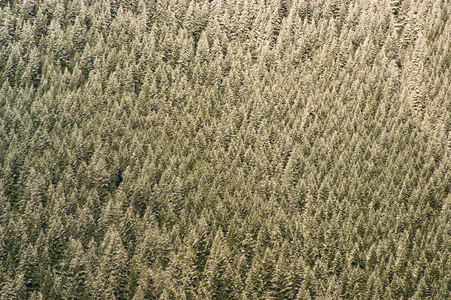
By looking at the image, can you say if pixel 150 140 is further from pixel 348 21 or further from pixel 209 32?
pixel 348 21

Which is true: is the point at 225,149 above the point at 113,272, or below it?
above

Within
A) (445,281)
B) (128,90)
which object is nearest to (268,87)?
(128,90)

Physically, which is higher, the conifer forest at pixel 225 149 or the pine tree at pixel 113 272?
the conifer forest at pixel 225 149

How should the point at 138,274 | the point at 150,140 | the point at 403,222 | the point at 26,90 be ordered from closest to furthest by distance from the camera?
1. the point at 138,274
2. the point at 403,222
3. the point at 150,140
4. the point at 26,90

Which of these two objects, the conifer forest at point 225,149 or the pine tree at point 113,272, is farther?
the conifer forest at point 225,149

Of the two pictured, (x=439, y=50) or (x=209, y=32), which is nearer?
(x=439, y=50)

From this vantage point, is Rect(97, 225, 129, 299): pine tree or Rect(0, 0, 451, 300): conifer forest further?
Rect(0, 0, 451, 300): conifer forest

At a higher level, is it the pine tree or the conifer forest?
the conifer forest

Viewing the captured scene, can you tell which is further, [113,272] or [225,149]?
[225,149]
